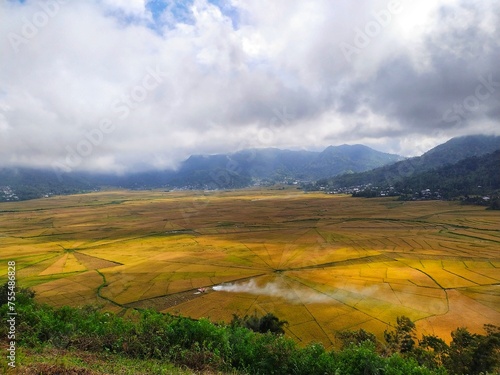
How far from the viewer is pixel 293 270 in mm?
44969

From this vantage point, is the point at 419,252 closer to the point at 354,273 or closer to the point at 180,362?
the point at 354,273

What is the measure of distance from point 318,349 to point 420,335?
52.7 feet

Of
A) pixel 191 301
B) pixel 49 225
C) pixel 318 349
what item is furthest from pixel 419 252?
pixel 49 225

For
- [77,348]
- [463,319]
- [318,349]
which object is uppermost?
[77,348]

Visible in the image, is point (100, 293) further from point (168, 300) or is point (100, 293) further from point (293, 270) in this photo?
point (293, 270)

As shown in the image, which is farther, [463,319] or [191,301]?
[191,301]

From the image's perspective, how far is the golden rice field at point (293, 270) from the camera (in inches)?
1222

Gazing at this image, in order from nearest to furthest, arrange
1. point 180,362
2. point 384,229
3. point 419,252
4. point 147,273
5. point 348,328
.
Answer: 1. point 180,362
2. point 348,328
3. point 147,273
4. point 419,252
5. point 384,229

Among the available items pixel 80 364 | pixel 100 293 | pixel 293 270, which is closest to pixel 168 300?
pixel 100 293

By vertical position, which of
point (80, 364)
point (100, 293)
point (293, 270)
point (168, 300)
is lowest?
point (168, 300)

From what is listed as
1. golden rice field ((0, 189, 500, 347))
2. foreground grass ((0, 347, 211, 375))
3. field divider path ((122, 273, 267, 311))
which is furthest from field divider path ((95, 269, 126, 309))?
foreground grass ((0, 347, 211, 375))

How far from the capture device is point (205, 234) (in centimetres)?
7919

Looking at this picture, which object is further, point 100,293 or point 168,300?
point 100,293

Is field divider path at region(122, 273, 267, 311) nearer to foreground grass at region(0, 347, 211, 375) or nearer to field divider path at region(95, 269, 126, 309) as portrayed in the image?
field divider path at region(95, 269, 126, 309)
